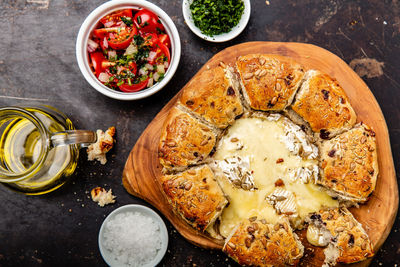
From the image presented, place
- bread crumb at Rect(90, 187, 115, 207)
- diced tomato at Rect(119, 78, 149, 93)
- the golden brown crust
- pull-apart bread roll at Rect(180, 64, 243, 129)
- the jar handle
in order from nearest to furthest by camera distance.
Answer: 1. the jar handle
2. the golden brown crust
3. pull-apart bread roll at Rect(180, 64, 243, 129)
4. diced tomato at Rect(119, 78, 149, 93)
5. bread crumb at Rect(90, 187, 115, 207)

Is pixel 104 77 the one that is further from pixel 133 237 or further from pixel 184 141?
pixel 133 237

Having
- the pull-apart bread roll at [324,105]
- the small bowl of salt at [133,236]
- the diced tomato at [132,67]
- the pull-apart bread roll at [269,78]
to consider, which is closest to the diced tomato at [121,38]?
the diced tomato at [132,67]

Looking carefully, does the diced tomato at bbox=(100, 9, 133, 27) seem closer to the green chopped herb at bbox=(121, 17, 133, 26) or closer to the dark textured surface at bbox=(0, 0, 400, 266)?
the green chopped herb at bbox=(121, 17, 133, 26)

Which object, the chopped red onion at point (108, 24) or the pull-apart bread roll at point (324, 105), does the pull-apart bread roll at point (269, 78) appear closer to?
the pull-apart bread roll at point (324, 105)

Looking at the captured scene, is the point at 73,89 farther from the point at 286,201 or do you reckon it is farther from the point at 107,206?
the point at 286,201

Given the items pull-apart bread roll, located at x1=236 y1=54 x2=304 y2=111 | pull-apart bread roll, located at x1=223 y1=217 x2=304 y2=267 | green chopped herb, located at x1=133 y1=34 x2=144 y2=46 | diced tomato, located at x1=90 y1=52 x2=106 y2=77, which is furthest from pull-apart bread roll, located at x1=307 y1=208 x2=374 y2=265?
diced tomato, located at x1=90 y1=52 x2=106 y2=77

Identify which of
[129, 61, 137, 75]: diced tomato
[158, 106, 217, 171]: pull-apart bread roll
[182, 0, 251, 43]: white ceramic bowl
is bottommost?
[158, 106, 217, 171]: pull-apart bread roll

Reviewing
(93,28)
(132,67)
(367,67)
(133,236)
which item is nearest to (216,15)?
(132,67)
